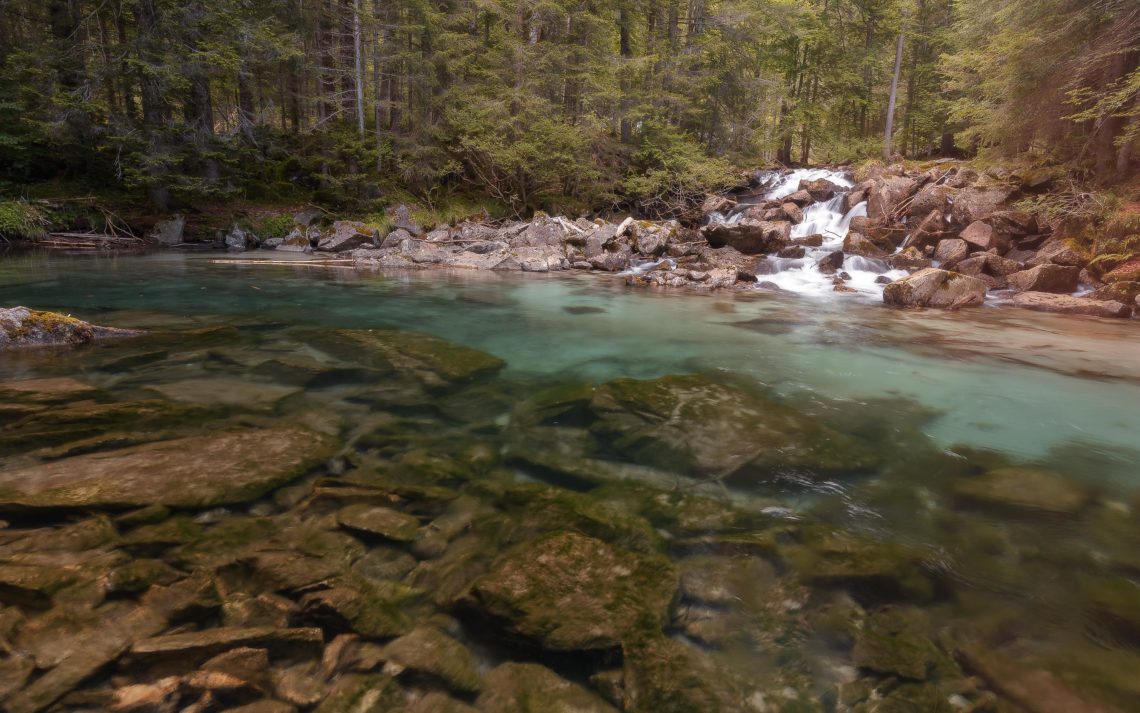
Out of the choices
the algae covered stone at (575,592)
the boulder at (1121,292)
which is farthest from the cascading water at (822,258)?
the algae covered stone at (575,592)

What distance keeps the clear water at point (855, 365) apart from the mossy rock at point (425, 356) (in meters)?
0.49

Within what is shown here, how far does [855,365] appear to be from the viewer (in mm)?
6840

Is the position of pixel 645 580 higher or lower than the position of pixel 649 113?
lower

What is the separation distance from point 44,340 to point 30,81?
629 inches

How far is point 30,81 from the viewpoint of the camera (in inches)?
608

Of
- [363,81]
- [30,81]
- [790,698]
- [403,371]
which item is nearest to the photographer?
[790,698]

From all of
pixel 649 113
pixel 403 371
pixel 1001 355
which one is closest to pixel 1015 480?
pixel 1001 355

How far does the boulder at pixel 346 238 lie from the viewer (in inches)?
699

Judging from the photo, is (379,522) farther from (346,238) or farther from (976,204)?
(976,204)

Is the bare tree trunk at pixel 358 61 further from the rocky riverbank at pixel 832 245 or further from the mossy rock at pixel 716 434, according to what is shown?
the mossy rock at pixel 716 434

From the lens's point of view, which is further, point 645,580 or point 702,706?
point 645,580

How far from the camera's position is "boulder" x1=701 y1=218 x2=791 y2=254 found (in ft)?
53.9

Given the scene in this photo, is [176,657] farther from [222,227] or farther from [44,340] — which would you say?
[222,227]

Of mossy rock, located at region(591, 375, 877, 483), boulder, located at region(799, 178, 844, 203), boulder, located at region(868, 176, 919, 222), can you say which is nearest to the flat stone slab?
mossy rock, located at region(591, 375, 877, 483)
